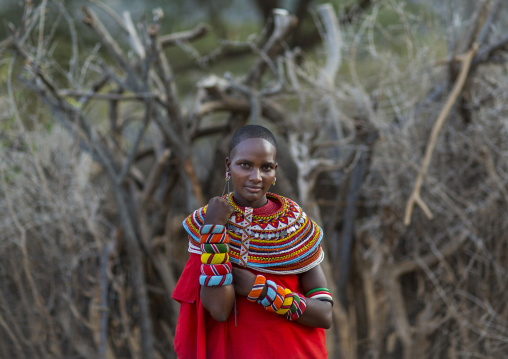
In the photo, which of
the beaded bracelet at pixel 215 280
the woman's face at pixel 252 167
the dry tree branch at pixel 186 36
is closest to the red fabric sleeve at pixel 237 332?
the beaded bracelet at pixel 215 280

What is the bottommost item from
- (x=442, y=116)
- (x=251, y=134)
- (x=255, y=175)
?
(x=255, y=175)

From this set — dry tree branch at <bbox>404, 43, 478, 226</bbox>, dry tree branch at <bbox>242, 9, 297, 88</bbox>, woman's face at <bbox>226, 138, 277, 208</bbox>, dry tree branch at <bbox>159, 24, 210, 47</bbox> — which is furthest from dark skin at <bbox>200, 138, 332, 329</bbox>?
dry tree branch at <bbox>159, 24, 210, 47</bbox>

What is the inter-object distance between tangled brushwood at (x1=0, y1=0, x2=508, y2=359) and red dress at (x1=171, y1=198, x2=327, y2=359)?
2.08 meters

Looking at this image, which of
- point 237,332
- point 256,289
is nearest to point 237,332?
point 237,332

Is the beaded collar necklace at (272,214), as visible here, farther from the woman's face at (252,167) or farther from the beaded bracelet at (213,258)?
the beaded bracelet at (213,258)

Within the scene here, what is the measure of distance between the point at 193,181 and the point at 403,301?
6.86ft

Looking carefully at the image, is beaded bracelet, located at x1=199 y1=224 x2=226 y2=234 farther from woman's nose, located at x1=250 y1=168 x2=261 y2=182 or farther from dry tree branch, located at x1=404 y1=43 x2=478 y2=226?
dry tree branch, located at x1=404 y1=43 x2=478 y2=226

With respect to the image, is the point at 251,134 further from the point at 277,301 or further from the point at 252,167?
the point at 277,301

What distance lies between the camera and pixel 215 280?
1508mm

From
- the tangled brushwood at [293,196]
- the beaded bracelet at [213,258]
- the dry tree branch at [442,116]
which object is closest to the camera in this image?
the beaded bracelet at [213,258]

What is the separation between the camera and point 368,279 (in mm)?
4707

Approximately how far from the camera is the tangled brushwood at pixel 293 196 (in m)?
3.83

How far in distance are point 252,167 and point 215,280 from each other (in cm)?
35

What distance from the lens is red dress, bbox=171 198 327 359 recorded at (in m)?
1.61
